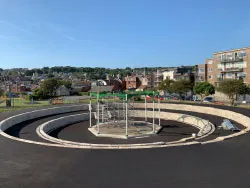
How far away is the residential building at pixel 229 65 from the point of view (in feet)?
225

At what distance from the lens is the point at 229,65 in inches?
2940

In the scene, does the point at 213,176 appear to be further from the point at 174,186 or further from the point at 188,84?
the point at 188,84

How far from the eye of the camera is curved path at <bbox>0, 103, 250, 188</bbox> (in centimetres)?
1005

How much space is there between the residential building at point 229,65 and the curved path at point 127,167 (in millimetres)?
60017

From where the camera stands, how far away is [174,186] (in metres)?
9.63

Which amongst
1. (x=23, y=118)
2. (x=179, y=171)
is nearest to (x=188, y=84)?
(x=23, y=118)

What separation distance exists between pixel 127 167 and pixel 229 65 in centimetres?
7204

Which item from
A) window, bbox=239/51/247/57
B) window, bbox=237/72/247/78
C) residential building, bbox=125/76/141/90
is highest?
window, bbox=239/51/247/57

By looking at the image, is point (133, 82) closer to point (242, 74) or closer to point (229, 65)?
point (229, 65)

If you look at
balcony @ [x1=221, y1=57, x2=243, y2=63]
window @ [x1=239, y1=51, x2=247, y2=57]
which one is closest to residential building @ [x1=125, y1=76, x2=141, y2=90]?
balcony @ [x1=221, y1=57, x2=243, y2=63]

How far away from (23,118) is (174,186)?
27.2 m

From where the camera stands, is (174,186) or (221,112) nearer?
(174,186)

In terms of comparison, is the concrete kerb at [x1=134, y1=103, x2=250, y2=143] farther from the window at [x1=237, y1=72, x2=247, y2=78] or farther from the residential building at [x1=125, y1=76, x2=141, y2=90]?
the residential building at [x1=125, y1=76, x2=141, y2=90]

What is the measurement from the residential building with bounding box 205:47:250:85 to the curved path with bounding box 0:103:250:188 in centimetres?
6002
